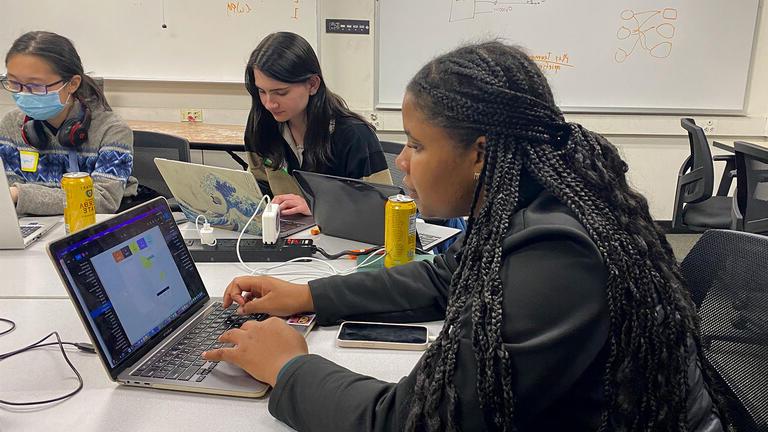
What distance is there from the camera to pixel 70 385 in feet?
3.19

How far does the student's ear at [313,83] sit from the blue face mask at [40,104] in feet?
2.82

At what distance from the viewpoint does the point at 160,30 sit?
11.8ft

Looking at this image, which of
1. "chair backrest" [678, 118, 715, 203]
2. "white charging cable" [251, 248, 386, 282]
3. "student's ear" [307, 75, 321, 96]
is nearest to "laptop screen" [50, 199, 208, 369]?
"white charging cable" [251, 248, 386, 282]

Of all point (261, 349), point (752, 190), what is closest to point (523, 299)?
point (261, 349)

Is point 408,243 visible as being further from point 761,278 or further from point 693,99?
point 693,99

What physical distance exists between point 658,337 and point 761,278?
1.12 ft

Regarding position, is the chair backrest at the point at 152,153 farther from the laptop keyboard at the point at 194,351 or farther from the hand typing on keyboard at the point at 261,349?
the hand typing on keyboard at the point at 261,349

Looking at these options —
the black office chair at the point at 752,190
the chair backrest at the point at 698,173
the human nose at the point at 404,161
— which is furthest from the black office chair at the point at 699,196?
the human nose at the point at 404,161

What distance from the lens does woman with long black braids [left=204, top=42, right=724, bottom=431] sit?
0.73 meters

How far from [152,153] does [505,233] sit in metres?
2.03

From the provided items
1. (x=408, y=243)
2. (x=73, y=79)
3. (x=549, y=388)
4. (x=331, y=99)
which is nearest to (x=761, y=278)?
(x=549, y=388)

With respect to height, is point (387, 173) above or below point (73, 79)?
below

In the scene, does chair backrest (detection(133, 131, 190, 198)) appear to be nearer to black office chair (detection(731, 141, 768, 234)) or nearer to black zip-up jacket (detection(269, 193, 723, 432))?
black zip-up jacket (detection(269, 193, 723, 432))

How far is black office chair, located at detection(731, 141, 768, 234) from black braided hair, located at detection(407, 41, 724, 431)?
6.38 feet
